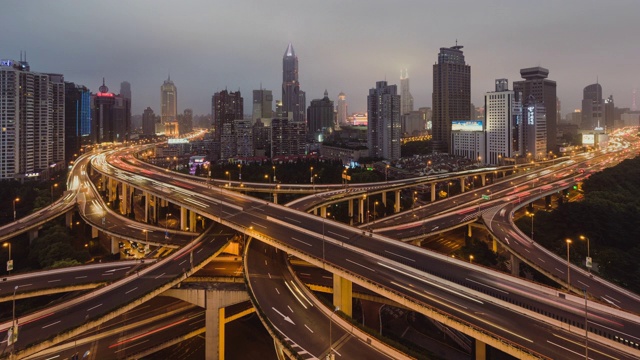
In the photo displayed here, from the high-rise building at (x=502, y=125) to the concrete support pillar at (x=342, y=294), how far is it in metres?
142

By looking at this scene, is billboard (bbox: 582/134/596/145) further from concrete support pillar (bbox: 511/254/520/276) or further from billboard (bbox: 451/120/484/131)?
concrete support pillar (bbox: 511/254/520/276)

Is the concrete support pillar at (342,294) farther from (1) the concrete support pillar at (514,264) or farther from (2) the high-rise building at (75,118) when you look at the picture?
(2) the high-rise building at (75,118)

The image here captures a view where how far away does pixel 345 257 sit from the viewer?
3422 centimetres

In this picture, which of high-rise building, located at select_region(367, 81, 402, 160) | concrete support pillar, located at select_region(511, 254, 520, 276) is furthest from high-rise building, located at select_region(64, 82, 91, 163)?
concrete support pillar, located at select_region(511, 254, 520, 276)

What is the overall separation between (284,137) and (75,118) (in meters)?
88.2

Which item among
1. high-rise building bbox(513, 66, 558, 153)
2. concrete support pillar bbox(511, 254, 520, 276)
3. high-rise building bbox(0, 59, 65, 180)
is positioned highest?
high-rise building bbox(513, 66, 558, 153)

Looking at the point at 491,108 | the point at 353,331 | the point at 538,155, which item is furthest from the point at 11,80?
the point at 538,155

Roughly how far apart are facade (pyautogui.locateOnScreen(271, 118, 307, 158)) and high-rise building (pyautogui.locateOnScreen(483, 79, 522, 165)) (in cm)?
8369

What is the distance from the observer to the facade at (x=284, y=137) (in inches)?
6334

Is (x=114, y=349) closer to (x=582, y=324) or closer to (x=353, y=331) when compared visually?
(x=353, y=331)

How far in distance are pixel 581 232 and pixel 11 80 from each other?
14441 centimetres

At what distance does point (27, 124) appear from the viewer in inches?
4503

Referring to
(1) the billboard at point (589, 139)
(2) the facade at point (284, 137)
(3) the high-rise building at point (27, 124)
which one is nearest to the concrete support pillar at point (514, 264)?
(2) the facade at point (284, 137)

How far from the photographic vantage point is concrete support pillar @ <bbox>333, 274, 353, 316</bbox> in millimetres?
32912
